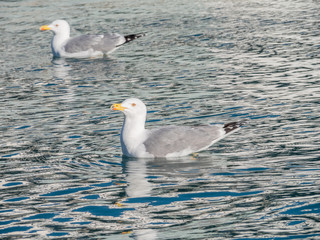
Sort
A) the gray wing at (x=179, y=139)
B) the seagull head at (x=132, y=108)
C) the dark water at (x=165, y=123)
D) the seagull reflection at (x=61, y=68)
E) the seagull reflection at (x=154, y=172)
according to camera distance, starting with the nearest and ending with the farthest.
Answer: the dark water at (x=165, y=123), the seagull reflection at (x=154, y=172), the gray wing at (x=179, y=139), the seagull head at (x=132, y=108), the seagull reflection at (x=61, y=68)

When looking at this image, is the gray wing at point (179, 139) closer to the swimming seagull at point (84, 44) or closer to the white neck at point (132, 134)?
the white neck at point (132, 134)

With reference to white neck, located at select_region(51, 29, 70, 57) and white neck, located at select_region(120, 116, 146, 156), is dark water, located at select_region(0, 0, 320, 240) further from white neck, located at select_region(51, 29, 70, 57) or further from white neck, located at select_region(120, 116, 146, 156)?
white neck, located at select_region(51, 29, 70, 57)

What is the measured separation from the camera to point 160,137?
1187cm

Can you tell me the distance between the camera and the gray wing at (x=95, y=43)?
2417 cm

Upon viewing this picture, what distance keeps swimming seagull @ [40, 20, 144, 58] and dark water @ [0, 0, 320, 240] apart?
51 cm

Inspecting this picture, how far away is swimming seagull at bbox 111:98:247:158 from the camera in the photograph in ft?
38.8

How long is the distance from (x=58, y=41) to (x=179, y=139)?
13.9m

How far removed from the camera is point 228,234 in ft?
26.2

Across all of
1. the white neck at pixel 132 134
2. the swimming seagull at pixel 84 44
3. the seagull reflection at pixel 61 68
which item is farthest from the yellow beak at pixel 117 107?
the swimming seagull at pixel 84 44

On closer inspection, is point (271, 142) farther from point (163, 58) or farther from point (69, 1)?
point (69, 1)

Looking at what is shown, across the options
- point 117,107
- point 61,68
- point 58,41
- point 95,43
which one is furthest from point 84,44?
point 117,107

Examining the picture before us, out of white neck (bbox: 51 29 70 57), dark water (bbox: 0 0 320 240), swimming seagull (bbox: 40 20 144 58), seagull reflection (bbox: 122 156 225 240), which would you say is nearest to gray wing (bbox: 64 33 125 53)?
swimming seagull (bbox: 40 20 144 58)

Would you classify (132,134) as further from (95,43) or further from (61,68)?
(95,43)

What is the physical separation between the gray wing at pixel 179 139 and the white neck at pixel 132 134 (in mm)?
169
